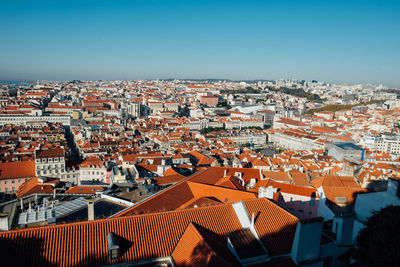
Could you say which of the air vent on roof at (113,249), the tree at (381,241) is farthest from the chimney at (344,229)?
the air vent on roof at (113,249)

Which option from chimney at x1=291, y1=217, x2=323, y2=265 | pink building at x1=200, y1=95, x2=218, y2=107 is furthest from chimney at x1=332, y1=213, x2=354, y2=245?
pink building at x1=200, y1=95, x2=218, y2=107

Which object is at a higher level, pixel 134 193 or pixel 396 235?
pixel 396 235

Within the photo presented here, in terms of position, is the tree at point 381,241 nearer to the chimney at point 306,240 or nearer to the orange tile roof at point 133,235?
the chimney at point 306,240

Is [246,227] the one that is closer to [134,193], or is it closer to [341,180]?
[134,193]

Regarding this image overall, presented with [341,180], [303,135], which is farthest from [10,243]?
[303,135]

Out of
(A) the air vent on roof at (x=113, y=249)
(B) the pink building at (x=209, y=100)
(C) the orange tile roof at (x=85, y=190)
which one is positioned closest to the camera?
(A) the air vent on roof at (x=113, y=249)

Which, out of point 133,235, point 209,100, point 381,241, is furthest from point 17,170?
point 209,100

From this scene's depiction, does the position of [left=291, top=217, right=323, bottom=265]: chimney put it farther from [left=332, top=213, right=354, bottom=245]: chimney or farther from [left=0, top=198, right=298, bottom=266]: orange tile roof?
[left=332, top=213, right=354, bottom=245]: chimney
